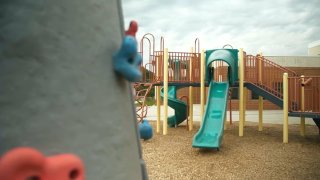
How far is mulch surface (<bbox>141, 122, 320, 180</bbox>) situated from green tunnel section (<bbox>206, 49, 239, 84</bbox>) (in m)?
2.25

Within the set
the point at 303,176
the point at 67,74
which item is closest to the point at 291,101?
the point at 303,176

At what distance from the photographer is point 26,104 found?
1473 mm

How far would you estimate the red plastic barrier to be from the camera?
1260 millimetres

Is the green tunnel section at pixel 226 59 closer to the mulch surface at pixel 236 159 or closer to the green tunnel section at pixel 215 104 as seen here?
the green tunnel section at pixel 215 104

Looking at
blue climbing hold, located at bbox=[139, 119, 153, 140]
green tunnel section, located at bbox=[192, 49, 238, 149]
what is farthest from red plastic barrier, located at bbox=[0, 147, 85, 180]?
green tunnel section, located at bbox=[192, 49, 238, 149]

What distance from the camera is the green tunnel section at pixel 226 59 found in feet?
40.8

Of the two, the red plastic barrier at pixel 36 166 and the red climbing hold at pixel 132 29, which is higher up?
the red climbing hold at pixel 132 29

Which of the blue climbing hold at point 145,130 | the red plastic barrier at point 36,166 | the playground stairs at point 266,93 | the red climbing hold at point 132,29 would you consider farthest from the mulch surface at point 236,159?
the red plastic barrier at point 36,166

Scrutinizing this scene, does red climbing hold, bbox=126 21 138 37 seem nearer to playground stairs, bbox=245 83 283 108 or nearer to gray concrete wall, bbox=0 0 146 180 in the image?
gray concrete wall, bbox=0 0 146 180

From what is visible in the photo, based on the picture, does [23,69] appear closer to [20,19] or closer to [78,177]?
[20,19]

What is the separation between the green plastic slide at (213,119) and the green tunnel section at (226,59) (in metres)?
0.52

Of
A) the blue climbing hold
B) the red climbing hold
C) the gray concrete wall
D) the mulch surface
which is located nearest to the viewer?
the gray concrete wall

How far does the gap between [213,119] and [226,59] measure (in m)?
2.47

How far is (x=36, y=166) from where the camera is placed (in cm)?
132
